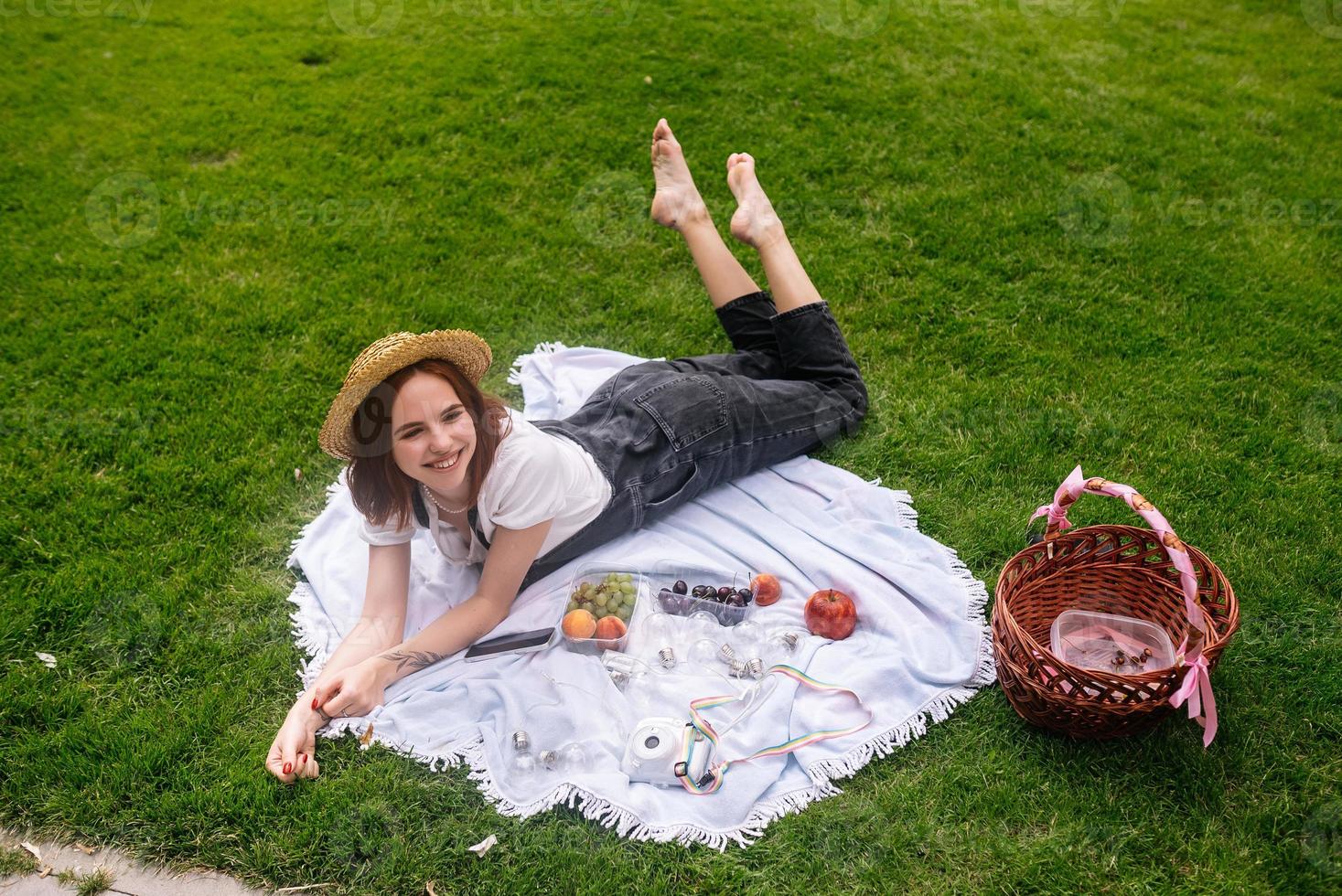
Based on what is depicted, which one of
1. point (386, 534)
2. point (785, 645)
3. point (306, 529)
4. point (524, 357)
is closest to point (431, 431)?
point (386, 534)

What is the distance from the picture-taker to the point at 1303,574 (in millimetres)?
3432

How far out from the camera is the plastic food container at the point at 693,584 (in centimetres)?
344

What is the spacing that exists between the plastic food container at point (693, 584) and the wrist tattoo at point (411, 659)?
2.65 ft

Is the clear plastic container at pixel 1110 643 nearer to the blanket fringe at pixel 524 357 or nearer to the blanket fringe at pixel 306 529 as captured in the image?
the blanket fringe at pixel 524 357

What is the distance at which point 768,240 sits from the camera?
4.24m

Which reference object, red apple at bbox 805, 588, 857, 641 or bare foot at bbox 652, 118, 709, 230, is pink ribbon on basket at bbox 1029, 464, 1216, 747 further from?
bare foot at bbox 652, 118, 709, 230

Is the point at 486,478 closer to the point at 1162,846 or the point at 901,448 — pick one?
the point at 901,448

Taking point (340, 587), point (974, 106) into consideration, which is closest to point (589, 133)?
point (974, 106)

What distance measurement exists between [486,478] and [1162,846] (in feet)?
7.65

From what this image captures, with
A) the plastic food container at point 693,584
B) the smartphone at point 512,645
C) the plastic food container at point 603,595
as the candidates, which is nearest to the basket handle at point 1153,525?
the plastic food container at point 693,584

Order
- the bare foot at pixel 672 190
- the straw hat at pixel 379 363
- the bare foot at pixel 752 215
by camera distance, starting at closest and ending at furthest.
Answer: the straw hat at pixel 379 363, the bare foot at pixel 752 215, the bare foot at pixel 672 190

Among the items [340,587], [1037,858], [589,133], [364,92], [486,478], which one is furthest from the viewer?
[364,92]

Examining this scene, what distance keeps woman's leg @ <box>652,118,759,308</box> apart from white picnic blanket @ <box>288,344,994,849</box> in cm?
88

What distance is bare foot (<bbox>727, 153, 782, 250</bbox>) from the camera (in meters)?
4.25
